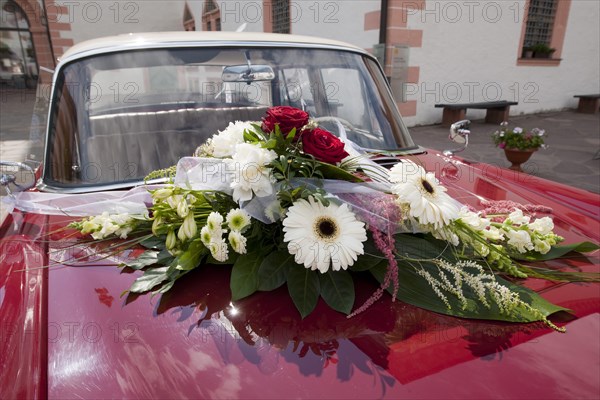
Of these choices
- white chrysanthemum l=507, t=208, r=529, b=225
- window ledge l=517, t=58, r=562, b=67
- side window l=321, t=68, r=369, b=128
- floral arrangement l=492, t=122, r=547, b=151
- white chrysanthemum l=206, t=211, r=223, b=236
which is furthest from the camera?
window ledge l=517, t=58, r=562, b=67

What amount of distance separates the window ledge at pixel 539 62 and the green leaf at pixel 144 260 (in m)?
12.1

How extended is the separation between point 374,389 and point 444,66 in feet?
32.8

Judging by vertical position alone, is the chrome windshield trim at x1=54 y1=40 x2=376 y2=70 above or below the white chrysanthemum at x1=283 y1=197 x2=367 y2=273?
above

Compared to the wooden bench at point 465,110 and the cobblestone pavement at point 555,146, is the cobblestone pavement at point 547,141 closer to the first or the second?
the cobblestone pavement at point 555,146

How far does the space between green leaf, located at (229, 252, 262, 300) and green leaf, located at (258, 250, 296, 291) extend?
17mm

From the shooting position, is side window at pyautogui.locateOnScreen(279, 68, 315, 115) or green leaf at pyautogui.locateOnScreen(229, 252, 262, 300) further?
side window at pyautogui.locateOnScreen(279, 68, 315, 115)

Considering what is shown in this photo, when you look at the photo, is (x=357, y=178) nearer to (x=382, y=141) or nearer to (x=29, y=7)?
(x=382, y=141)

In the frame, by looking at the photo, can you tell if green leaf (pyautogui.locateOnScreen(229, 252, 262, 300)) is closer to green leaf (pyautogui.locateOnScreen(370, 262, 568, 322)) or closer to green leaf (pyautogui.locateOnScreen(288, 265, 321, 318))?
green leaf (pyautogui.locateOnScreen(288, 265, 321, 318))

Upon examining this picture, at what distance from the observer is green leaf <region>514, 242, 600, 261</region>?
4.42ft

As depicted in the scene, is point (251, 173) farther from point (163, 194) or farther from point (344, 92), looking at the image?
point (344, 92)

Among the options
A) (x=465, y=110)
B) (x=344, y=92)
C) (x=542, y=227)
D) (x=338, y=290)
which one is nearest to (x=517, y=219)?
(x=542, y=227)

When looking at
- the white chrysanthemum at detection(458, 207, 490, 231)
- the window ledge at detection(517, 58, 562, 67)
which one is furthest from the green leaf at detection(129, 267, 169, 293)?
the window ledge at detection(517, 58, 562, 67)

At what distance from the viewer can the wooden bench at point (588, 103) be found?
39.8 ft

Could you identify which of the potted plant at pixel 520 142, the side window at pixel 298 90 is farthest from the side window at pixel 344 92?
the potted plant at pixel 520 142
